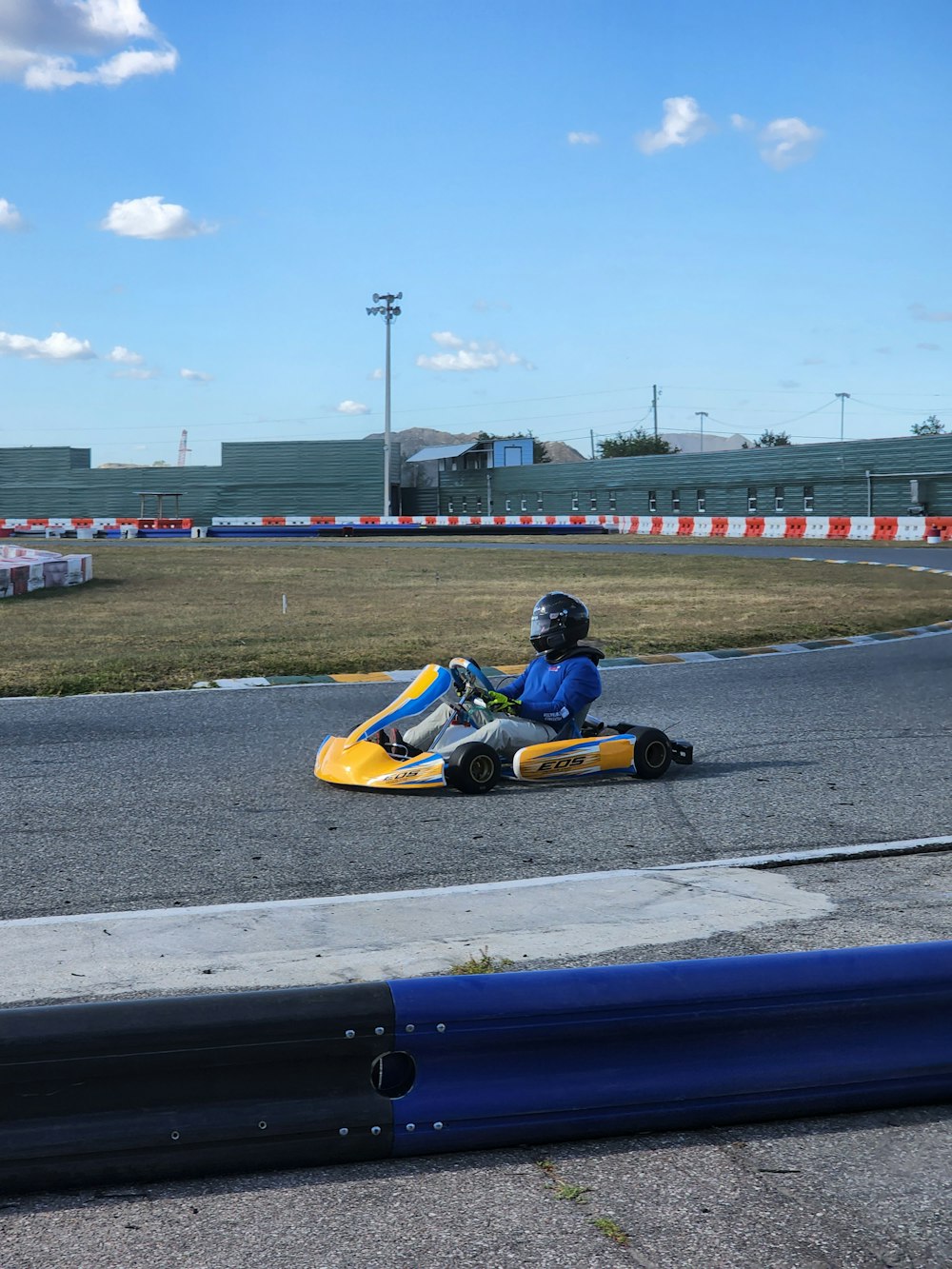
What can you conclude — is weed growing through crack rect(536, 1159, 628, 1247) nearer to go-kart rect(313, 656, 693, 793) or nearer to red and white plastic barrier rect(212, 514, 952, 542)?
go-kart rect(313, 656, 693, 793)

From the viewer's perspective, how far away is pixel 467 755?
7055 millimetres

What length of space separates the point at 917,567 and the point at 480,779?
22.5m

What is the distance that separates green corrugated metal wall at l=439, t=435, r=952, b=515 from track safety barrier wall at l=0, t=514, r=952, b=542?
1.36m

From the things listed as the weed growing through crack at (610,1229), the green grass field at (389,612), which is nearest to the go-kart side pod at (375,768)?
the weed growing through crack at (610,1229)

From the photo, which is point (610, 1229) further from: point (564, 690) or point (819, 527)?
point (819, 527)

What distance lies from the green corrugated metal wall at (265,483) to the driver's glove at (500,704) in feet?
222

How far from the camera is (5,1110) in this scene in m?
2.88

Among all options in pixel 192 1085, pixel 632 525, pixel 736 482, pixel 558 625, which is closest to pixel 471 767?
pixel 558 625

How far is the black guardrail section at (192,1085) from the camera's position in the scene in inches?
114

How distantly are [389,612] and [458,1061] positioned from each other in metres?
15.2

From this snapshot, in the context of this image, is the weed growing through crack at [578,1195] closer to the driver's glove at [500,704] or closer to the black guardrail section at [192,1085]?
the black guardrail section at [192,1085]

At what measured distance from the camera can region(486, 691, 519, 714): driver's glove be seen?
297 inches

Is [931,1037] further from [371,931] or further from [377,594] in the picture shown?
[377,594]

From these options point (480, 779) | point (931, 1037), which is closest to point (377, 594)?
point (480, 779)
